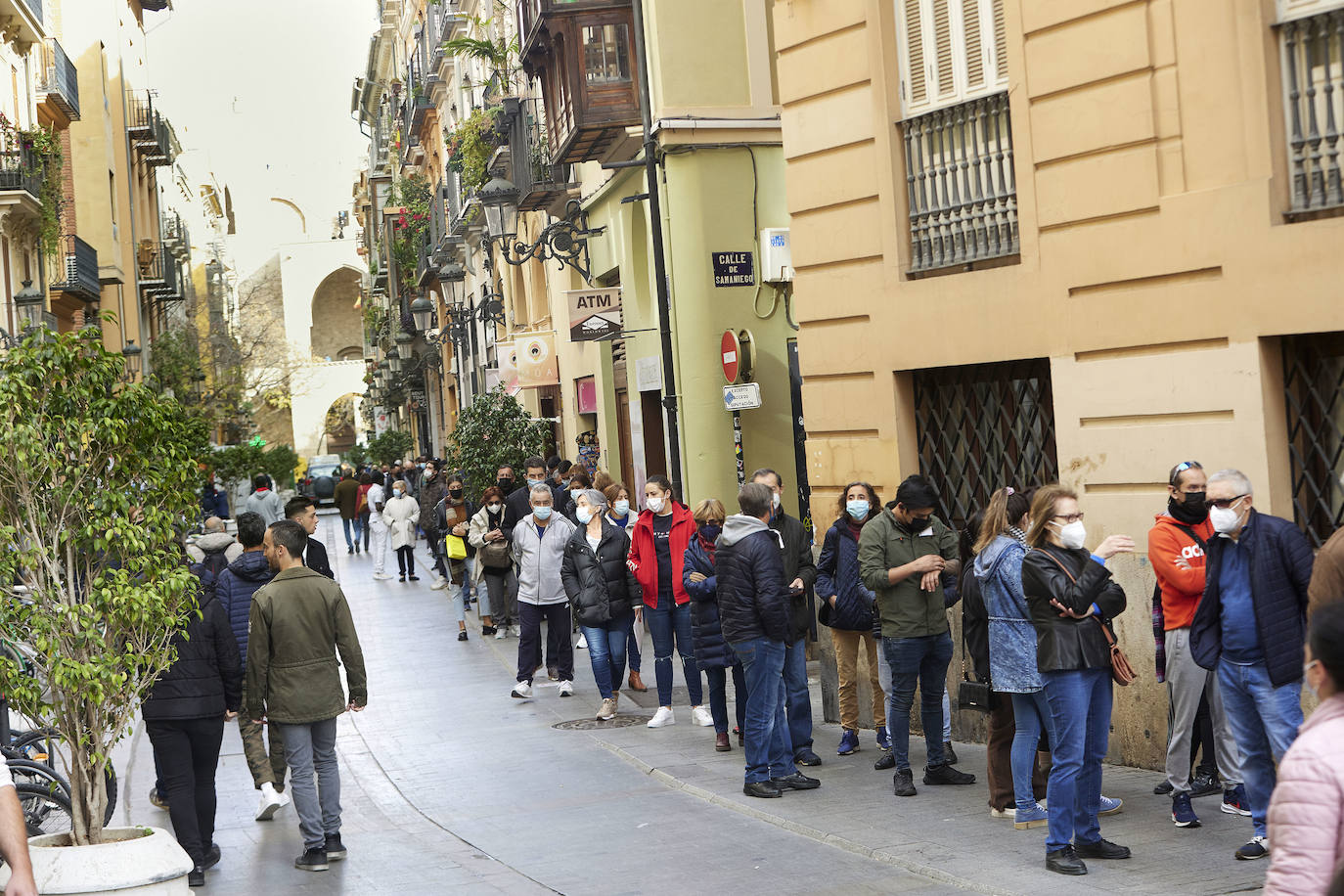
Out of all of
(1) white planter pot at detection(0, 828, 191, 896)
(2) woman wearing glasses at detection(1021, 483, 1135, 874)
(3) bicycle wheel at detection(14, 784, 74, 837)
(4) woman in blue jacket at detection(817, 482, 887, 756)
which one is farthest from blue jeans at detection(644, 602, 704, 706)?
(1) white planter pot at detection(0, 828, 191, 896)

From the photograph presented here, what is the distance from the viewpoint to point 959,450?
1152 centimetres

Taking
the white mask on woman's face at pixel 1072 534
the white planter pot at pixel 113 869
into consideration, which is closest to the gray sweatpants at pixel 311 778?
the white planter pot at pixel 113 869

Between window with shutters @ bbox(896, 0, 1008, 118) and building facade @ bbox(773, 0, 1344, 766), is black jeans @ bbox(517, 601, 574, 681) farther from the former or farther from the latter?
window with shutters @ bbox(896, 0, 1008, 118)

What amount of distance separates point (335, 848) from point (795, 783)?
→ 281 centimetres

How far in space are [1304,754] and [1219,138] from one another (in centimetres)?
659

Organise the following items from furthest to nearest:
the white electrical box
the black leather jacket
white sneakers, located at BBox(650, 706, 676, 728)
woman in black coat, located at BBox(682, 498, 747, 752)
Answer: the white electrical box → white sneakers, located at BBox(650, 706, 676, 728) → woman in black coat, located at BBox(682, 498, 747, 752) → the black leather jacket

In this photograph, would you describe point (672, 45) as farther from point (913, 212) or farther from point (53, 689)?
point (53, 689)

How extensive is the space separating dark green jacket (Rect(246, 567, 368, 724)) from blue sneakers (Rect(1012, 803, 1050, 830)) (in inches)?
143

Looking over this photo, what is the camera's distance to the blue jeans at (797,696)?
10375 millimetres

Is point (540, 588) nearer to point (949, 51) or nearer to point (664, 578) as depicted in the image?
point (664, 578)

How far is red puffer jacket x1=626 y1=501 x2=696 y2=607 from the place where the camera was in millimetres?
12445

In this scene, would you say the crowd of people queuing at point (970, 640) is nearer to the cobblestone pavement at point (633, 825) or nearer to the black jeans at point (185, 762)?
the black jeans at point (185, 762)

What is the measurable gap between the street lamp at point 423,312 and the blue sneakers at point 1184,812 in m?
34.4

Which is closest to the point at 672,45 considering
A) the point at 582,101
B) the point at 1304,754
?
the point at 582,101
